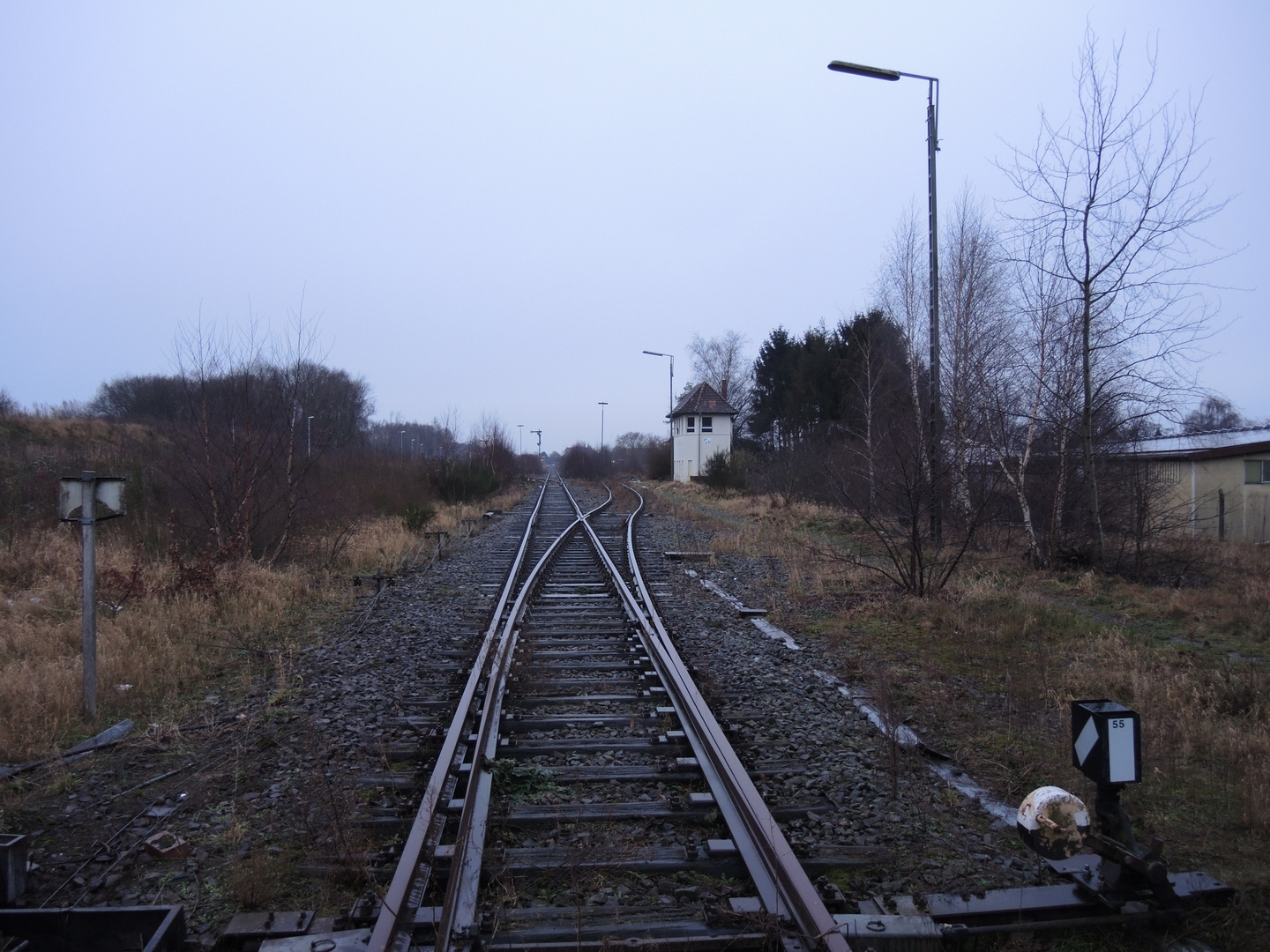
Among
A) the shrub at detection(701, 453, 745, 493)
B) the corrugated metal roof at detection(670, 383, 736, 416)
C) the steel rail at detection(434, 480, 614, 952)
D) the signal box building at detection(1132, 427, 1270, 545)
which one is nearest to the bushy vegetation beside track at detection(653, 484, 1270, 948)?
the steel rail at detection(434, 480, 614, 952)

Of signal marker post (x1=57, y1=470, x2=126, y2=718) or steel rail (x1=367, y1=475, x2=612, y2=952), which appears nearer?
steel rail (x1=367, y1=475, x2=612, y2=952)

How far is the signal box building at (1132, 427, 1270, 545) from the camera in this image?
19.1m

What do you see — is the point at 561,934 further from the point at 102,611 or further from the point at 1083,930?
the point at 102,611

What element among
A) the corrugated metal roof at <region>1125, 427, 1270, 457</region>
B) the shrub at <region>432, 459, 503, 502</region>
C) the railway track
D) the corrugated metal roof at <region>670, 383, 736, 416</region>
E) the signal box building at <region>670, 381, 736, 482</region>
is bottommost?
the railway track

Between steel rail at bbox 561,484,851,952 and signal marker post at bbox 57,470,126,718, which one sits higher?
signal marker post at bbox 57,470,126,718

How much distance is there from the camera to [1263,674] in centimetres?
633

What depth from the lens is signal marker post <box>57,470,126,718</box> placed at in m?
5.70

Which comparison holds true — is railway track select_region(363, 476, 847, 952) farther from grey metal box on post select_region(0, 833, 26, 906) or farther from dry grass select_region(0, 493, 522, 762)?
dry grass select_region(0, 493, 522, 762)

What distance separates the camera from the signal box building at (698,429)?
47.3 meters

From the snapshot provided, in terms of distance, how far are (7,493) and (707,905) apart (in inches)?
627

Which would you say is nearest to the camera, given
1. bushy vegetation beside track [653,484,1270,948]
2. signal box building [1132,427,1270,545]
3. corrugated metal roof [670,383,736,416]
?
bushy vegetation beside track [653,484,1270,948]

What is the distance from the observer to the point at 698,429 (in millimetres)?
47562

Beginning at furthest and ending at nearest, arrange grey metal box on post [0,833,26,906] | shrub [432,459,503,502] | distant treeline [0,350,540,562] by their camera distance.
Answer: shrub [432,459,503,502] → distant treeline [0,350,540,562] → grey metal box on post [0,833,26,906]

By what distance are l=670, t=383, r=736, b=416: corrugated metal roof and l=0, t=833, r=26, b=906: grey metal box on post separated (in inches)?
1750
